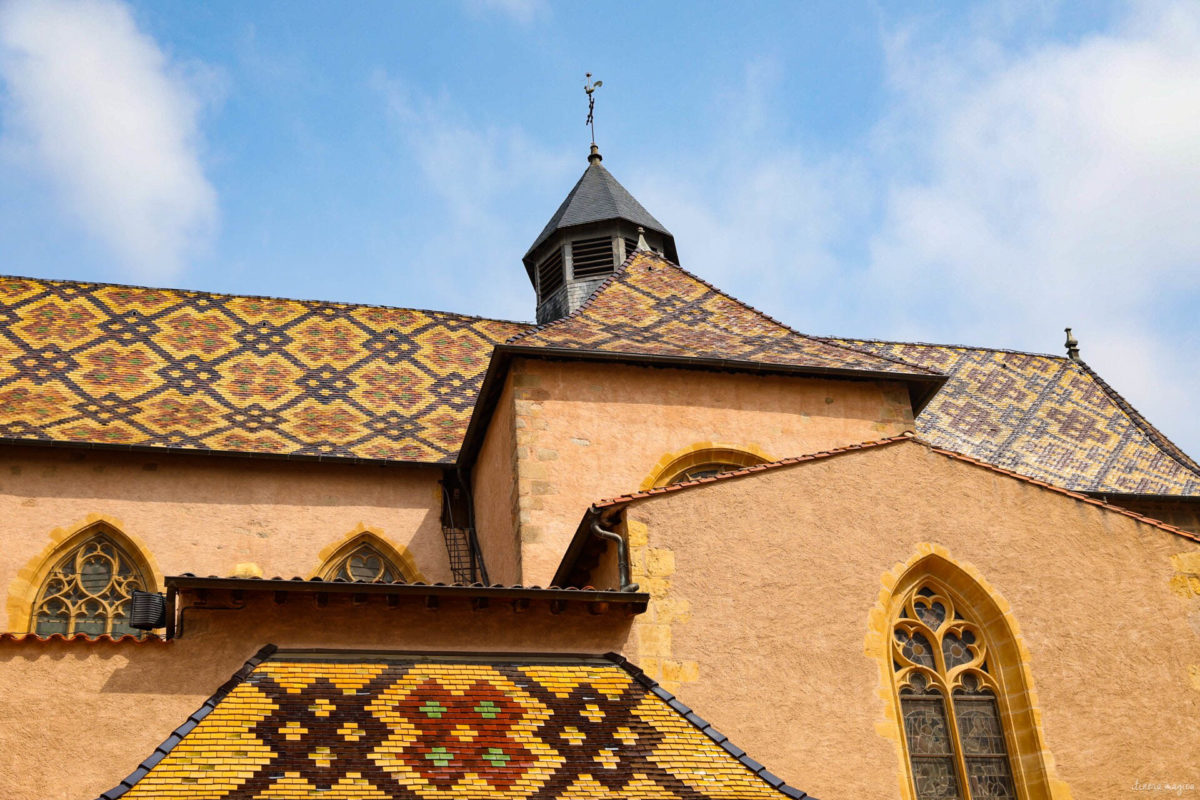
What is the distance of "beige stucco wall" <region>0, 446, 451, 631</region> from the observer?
12.5m

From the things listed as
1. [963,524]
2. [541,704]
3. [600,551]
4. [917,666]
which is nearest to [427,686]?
[541,704]

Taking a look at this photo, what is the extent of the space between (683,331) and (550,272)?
7137mm

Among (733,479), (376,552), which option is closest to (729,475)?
(733,479)

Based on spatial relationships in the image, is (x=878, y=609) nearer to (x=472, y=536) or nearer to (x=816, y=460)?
(x=816, y=460)

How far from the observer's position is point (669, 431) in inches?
482

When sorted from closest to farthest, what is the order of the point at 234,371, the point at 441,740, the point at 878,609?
1. the point at 441,740
2. the point at 878,609
3. the point at 234,371

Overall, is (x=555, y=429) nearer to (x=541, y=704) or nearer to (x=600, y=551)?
(x=600, y=551)

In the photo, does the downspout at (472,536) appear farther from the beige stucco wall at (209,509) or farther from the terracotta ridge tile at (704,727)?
the terracotta ridge tile at (704,727)

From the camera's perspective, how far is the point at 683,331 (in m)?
13.5

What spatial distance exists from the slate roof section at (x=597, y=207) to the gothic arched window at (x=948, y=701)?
11.0 meters

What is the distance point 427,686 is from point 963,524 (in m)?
4.52

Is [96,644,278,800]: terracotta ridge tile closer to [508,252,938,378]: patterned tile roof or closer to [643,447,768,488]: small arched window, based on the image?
[508,252,938,378]: patterned tile roof

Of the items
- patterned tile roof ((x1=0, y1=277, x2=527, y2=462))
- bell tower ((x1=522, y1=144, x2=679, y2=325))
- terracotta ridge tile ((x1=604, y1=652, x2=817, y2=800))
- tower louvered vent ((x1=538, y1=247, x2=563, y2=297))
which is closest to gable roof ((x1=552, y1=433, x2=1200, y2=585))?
terracotta ridge tile ((x1=604, y1=652, x2=817, y2=800))

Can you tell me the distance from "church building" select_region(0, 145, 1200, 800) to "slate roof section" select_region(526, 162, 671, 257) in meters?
4.24
